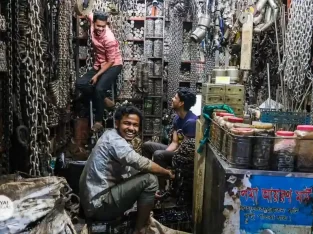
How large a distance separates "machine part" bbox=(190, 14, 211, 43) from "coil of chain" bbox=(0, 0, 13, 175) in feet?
10.8

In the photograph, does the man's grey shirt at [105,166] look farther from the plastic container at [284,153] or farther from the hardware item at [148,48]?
the hardware item at [148,48]

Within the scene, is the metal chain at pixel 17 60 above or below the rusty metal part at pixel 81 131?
above

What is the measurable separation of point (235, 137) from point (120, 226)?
144 cm

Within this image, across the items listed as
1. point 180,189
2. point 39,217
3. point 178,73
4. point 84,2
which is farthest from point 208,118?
point 178,73

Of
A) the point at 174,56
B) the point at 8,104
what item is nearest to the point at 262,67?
the point at 8,104

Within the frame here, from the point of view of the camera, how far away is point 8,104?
301 cm

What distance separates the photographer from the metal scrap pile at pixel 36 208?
2.08 metres

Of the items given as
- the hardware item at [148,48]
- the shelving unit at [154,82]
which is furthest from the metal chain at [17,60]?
the hardware item at [148,48]

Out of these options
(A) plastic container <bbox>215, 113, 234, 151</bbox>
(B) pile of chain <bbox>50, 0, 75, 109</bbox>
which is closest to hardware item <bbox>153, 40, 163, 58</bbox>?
(B) pile of chain <bbox>50, 0, 75, 109</bbox>

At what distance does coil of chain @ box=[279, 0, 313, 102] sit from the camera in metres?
3.37

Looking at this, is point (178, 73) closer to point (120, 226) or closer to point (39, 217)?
point (120, 226)

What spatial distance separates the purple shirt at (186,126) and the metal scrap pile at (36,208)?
1.67 m

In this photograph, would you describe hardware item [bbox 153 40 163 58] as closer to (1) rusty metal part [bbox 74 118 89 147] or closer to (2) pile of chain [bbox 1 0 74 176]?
(1) rusty metal part [bbox 74 118 89 147]

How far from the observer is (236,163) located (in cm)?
182
